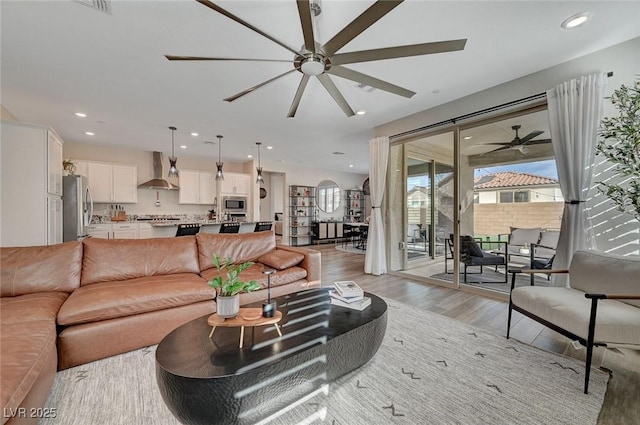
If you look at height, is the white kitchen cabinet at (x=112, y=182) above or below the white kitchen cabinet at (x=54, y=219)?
above

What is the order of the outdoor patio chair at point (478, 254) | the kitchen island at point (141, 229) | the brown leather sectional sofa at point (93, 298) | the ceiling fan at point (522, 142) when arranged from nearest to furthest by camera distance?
the brown leather sectional sofa at point (93, 298) → the ceiling fan at point (522, 142) → the outdoor patio chair at point (478, 254) → the kitchen island at point (141, 229)

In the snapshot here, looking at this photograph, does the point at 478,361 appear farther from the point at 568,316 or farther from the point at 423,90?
the point at 423,90

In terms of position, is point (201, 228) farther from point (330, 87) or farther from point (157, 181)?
point (330, 87)

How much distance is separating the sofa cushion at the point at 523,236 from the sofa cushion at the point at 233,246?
351 centimetres

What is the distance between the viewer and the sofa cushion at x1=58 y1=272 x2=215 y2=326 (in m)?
1.87

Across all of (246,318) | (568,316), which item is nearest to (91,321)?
(246,318)

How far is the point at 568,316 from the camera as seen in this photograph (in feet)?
5.86

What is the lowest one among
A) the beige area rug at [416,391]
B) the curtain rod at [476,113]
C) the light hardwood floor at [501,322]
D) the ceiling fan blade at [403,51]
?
the light hardwood floor at [501,322]

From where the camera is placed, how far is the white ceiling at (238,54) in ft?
6.73

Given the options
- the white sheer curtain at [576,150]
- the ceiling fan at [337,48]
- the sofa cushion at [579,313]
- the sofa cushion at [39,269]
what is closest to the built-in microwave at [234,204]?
the sofa cushion at [39,269]

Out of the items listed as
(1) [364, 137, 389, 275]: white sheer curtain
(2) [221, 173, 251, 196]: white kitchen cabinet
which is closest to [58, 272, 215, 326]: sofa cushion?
(1) [364, 137, 389, 275]: white sheer curtain

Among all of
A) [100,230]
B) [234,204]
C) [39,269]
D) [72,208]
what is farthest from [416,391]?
[234,204]

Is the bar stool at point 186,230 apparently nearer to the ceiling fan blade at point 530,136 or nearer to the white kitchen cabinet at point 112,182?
the white kitchen cabinet at point 112,182

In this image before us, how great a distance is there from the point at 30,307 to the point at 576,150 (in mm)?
5044
